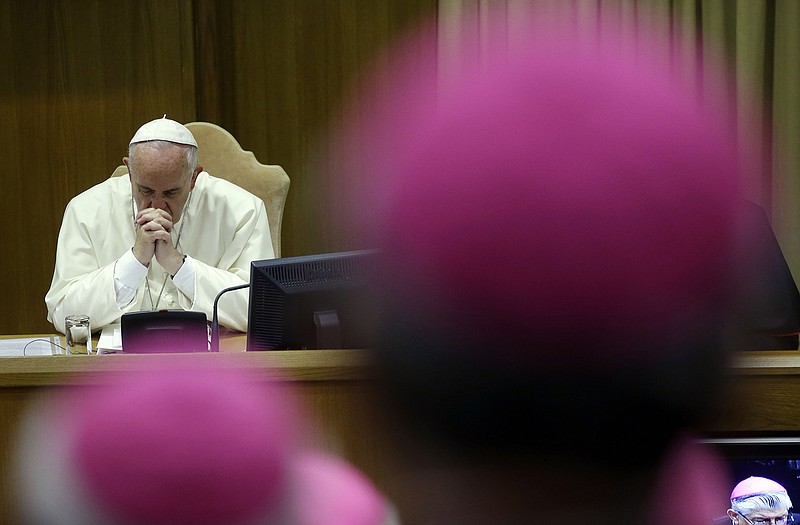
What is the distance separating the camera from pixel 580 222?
0.18m

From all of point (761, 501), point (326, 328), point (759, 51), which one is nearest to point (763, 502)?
point (761, 501)

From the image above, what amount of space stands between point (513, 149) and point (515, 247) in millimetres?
18

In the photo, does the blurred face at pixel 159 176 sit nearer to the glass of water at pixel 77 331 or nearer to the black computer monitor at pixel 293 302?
the glass of water at pixel 77 331

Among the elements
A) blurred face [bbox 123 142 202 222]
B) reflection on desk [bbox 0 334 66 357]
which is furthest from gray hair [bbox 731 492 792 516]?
blurred face [bbox 123 142 202 222]

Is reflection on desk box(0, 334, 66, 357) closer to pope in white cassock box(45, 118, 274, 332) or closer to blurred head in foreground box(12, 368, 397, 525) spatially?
pope in white cassock box(45, 118, 274, 332)

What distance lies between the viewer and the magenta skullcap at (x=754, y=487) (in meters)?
1.08

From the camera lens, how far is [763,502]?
1128mm

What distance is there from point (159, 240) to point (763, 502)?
1955mm

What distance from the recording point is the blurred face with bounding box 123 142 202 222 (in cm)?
284

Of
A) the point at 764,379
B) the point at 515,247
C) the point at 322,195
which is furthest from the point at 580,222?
the point at 322,195

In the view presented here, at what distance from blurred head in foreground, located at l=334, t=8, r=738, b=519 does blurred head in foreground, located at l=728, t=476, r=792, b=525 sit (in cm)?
87

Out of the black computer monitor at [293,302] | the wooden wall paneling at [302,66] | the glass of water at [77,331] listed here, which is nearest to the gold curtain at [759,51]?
the wooden wall paneling at [302,66]

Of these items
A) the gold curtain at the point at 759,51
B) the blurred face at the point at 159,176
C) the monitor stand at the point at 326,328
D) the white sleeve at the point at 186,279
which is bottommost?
Result: the monitor stand at the point at 326,328

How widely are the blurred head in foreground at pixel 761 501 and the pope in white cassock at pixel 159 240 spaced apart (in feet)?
5.61
